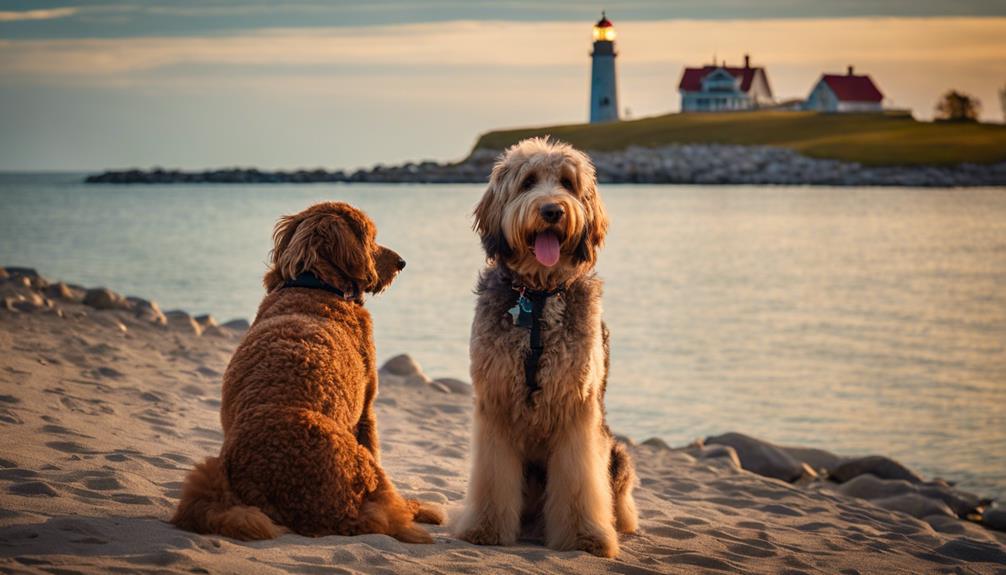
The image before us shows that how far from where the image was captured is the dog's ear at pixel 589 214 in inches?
207

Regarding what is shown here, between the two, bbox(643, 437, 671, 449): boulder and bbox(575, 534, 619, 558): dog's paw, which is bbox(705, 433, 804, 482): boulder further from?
bbox(575, 534, 619, 558): dog's paw

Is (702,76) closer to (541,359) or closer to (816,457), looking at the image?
(816,457)

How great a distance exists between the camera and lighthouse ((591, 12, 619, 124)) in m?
83.6

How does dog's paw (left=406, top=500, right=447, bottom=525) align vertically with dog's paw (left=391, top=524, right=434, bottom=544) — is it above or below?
below

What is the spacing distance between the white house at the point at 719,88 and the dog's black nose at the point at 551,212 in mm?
96497

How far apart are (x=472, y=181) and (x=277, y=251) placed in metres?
85.1

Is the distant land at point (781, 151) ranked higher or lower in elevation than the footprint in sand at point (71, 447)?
higher

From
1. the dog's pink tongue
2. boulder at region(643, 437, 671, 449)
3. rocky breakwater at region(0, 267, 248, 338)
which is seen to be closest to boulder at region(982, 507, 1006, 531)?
boulder at region(643, 437, 671, 449)

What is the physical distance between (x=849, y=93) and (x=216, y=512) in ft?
322

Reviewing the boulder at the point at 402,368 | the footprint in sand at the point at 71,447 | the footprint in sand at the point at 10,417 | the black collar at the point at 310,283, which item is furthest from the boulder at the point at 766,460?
the footprint in sand at the point at 10,417

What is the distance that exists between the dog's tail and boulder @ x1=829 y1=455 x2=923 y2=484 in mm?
7236

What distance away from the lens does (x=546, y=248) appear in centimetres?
516

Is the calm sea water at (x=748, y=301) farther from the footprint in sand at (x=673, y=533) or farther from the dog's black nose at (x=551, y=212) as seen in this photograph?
the dog's black nose at (x=551, y=212)

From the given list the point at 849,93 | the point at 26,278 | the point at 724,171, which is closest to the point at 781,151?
the point at 724,171
